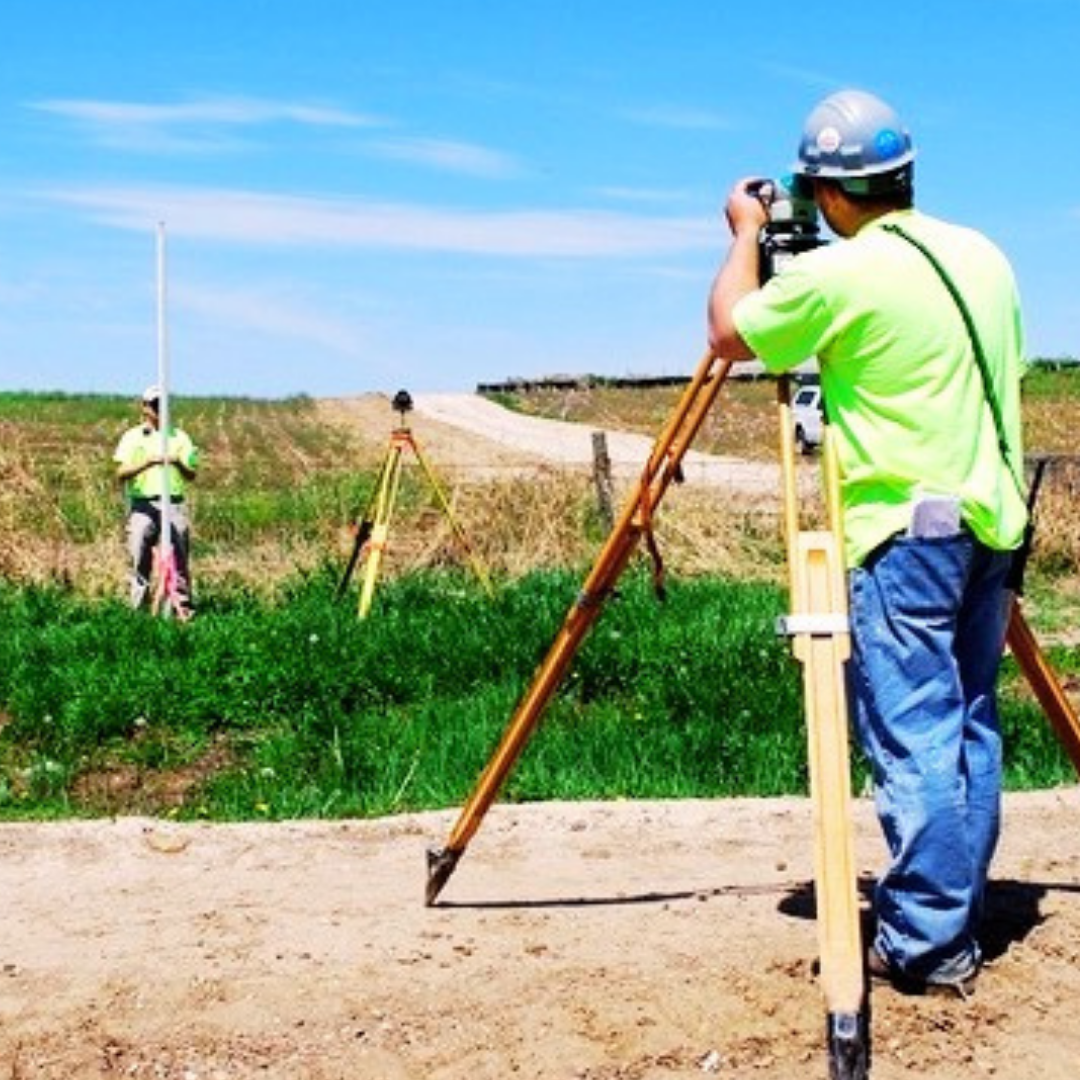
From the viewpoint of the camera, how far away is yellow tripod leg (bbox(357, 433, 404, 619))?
13.7 m

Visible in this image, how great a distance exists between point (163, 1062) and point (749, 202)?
8.10 feet

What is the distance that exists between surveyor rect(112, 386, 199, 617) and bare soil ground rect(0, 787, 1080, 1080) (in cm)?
738

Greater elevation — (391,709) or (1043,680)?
(1043,680)

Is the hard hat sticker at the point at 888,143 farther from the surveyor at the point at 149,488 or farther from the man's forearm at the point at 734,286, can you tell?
the surveyor at the point at 149,488

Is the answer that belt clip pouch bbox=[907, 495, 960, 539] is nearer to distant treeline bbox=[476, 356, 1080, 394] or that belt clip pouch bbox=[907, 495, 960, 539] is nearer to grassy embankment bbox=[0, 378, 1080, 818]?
grassy embankment bbox=[0, 378, 1080, 818]

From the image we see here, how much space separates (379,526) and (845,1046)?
1002 centimetres

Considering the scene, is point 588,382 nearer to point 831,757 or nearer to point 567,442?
point 567,442

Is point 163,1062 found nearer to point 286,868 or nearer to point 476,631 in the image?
point 286,868

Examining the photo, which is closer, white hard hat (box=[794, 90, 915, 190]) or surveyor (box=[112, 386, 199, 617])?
white hard hat (box=[794, 90, 915, 190])

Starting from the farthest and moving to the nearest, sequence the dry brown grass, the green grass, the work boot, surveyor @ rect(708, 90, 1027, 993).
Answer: the dry brown grass
the green grass
the work boot
surveyor @ rect(708, 90, 1027, 993)

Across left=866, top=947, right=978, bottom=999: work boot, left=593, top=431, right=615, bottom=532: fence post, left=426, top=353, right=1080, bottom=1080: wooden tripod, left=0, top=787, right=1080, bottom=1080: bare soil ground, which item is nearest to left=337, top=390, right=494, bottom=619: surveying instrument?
left=593, top=431, right=615, bottom=532: fence post

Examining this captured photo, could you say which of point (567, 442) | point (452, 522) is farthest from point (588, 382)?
Answer: point (452, 522)

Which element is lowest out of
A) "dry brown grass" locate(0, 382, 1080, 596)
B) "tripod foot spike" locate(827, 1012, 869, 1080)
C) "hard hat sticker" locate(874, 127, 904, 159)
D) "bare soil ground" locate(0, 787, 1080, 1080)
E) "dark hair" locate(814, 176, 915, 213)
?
"bare soil ground" locate(0, 787, 1080, 1080)

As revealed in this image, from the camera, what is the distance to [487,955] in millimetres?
5621
